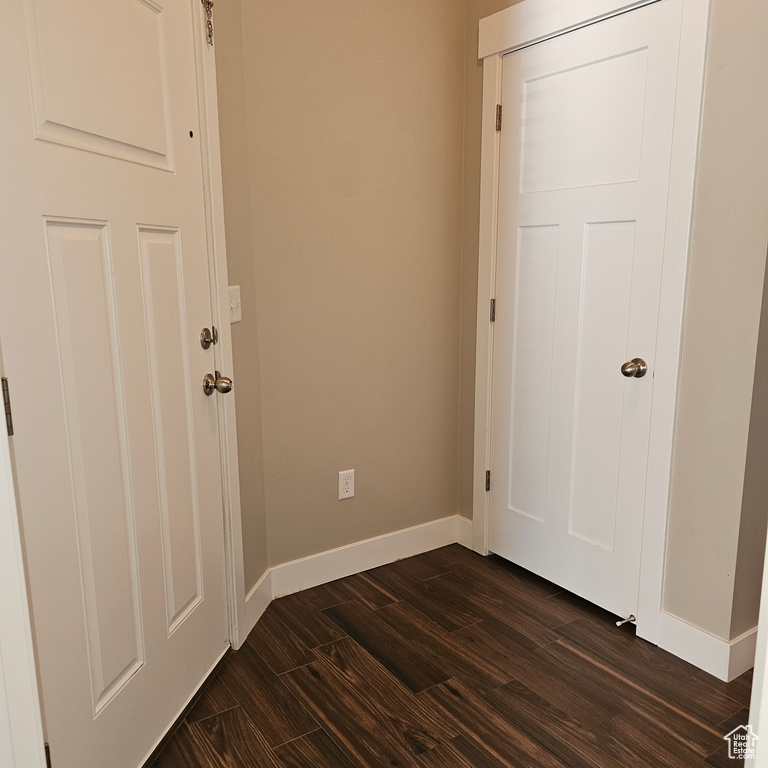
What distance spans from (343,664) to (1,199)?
5.28 feet

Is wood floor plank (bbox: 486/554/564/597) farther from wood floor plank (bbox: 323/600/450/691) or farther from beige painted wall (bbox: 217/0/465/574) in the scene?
wood floor plank (bbox: 323/600/450/691)

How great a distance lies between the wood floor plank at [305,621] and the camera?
2209mm

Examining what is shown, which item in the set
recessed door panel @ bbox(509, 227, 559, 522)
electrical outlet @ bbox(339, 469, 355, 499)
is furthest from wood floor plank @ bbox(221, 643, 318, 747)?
recessed door panel @ bbox(509, 227, 559, 522)

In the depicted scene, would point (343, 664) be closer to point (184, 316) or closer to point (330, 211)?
point (184, 316)

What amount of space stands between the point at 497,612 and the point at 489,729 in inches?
24.3

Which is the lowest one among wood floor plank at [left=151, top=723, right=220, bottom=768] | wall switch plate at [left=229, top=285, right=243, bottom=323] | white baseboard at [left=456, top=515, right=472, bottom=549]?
wood floor plank at [left=151, top=723, right=220, bottom=768]

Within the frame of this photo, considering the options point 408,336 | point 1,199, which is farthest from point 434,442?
point 1,199

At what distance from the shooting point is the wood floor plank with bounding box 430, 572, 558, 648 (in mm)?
2215

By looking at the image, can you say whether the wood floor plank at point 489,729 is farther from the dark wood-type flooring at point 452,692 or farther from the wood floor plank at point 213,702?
the wood floor plank at point 213,702

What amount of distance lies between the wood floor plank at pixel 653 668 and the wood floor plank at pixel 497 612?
8cm

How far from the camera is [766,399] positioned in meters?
1.85

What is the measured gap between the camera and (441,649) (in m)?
2.15

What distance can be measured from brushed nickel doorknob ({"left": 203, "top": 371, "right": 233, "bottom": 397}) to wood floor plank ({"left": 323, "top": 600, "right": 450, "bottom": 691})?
0.96 m

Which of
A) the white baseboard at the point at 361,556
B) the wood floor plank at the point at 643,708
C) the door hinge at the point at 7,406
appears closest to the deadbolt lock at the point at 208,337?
the door hinge at the point at 7,406
